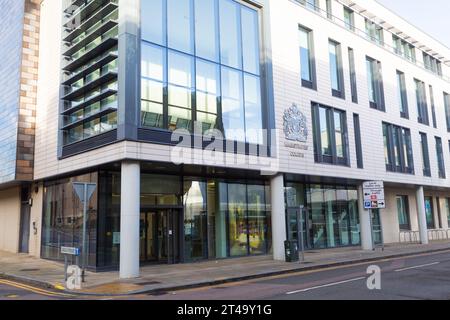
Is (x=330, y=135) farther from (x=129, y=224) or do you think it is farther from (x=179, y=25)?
(x=129, y=224)

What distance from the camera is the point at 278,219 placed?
19578 mm

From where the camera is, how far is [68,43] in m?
19.0

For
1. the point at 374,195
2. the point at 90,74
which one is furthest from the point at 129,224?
the point at 374,195

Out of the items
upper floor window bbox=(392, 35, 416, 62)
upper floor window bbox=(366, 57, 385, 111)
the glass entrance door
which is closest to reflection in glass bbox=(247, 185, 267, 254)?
the glass entrance door

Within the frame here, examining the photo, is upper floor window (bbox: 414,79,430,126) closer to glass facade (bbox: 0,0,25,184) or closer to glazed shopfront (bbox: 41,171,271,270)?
glazed shopfront (bbox: 41,171,271,270)

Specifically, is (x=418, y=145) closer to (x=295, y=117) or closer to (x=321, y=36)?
(x=321, y=36)

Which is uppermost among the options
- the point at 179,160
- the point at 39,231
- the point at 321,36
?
the point at 321,36

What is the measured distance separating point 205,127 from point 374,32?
17.9m

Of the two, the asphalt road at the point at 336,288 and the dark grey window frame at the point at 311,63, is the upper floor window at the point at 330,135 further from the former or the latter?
the asphalt road at the point at 336,288

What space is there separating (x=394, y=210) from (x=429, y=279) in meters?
21.0

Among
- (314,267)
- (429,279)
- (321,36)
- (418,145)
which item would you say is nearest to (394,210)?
(418,145)

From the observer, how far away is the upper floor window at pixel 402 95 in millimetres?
30359

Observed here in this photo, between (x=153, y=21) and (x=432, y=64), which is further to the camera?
(x=432, y=64)

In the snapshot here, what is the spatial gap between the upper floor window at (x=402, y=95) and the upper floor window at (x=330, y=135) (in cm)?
802
